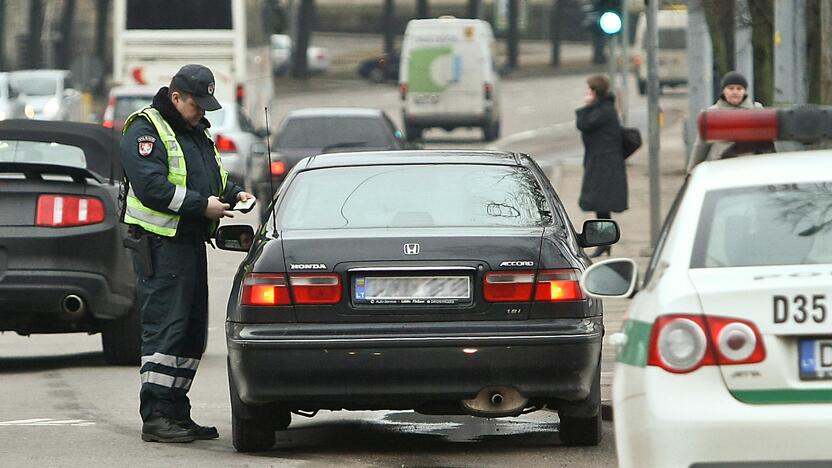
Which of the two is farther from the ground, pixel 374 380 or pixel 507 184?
pixel 507 184

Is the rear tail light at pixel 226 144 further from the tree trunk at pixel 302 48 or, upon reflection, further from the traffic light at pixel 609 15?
the tree trunk at pixel 302 48

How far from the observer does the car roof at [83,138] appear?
12.0m

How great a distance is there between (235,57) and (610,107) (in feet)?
59.8

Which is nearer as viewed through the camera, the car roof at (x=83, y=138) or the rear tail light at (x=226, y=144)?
the car roof at (x=83, y=138)

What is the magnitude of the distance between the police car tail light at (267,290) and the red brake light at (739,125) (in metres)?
2.10

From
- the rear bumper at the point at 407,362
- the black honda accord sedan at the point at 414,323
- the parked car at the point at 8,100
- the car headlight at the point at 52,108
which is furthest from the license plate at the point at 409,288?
the car headlight at the point at 52,108

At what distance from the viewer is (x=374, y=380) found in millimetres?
7773

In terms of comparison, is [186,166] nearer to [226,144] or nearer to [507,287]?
[507,287]

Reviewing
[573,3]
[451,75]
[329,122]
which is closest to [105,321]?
[329,122]

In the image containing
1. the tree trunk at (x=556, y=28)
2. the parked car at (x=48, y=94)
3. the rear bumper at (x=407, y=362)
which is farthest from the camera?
the tree trunk at (x=556, y=28)

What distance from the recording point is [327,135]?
24.1m

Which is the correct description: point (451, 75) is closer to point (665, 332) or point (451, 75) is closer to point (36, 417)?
point (36, 417)

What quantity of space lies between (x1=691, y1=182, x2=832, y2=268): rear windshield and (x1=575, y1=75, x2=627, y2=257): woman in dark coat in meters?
13.0

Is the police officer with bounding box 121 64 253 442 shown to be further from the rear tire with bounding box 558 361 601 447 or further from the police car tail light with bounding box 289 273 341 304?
the rear tire with bounding box 558 361 601 447
